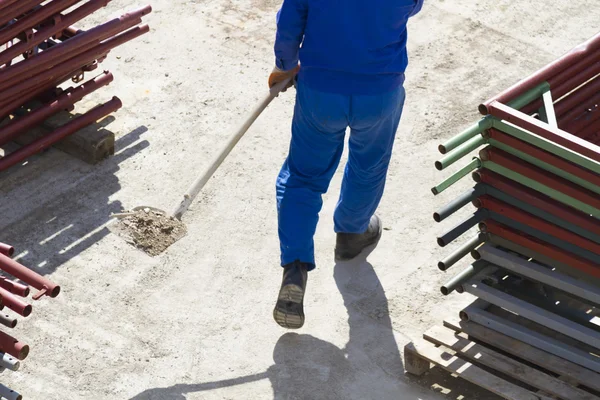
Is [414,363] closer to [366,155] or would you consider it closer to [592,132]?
[366,155]

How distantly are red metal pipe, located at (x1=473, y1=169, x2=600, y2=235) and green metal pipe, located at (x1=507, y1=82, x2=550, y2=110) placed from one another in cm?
39

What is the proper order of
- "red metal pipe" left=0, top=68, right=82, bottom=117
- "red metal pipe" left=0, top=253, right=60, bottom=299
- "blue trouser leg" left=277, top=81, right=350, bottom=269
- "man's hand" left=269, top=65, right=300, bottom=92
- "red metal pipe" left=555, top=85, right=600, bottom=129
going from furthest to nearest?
1. "red metal pipe" left=0, top=68, right=82, bottom=117
2. "red metal pipe" left=555, top=85, right=600, bottom=129
3. "man's hand" left=269, top=65, right=300, bottom=92
4. "blue trouser leg" left=277, top=81, right=350, bottom=269
5. "red metal pipe" left=0, top=253, right=60, bottom=299

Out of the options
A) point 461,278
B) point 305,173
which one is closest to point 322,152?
point 305,173

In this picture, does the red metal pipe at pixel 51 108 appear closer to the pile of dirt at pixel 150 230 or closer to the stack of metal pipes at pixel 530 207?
the pile of dirt at pixel 150 230

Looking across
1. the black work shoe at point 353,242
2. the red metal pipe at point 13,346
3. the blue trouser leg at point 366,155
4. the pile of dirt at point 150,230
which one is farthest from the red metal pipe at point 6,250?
the black work shoe at point 353,242

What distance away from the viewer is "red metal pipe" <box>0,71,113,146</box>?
23.1ft

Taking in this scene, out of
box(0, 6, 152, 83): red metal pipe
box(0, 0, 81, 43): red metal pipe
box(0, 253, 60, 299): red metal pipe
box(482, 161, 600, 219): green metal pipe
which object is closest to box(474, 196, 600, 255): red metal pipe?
box(482, 161, 600, 219): green metal pipe

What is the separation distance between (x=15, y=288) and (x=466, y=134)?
7.57ft

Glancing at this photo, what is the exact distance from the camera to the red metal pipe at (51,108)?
23.1ft

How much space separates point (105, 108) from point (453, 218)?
98.0 inches

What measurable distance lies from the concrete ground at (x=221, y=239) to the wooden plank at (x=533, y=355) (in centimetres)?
32

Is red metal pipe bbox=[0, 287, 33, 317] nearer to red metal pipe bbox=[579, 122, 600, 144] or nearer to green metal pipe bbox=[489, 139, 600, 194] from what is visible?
green metal pipe bbox=[489, 139, 600, 194]

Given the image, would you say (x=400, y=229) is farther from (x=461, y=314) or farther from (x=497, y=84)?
(x=497, y=84)

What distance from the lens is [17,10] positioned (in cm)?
669
